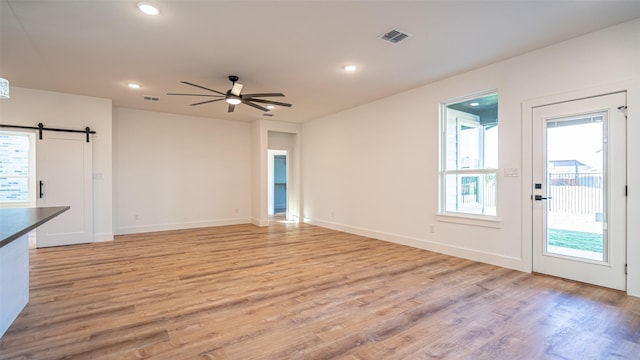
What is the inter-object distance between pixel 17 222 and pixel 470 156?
17.5ft

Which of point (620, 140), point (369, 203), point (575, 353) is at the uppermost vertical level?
point (620, 140)

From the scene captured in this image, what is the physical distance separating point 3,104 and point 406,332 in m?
7.21

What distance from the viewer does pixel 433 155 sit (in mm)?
4973

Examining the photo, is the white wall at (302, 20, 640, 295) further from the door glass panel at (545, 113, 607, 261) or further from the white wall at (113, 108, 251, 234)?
the white wall at (113, 108, 251, 234)

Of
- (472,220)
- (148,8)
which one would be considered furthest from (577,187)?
(148,8)

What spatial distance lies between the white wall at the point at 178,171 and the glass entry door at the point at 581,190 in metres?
6.61

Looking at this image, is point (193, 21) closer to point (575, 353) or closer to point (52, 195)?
point (575, 353)

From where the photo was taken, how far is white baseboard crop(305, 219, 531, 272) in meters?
3.99

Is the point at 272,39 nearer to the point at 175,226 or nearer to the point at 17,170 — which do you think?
the point at 175,226

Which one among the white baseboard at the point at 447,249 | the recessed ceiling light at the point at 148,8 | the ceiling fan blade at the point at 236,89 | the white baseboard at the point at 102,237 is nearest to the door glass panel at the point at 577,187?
the white baseboard at the point at 447,249

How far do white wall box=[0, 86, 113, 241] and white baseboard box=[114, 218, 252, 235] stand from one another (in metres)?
0.76

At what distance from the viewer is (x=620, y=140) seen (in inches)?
125

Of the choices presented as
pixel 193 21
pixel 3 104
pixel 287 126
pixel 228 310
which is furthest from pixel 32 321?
pixel 287 126

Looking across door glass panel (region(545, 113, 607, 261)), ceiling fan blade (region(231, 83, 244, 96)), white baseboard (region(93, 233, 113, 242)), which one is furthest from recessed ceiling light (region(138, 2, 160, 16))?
white baseboard (region(93, 233, 113, 242))
